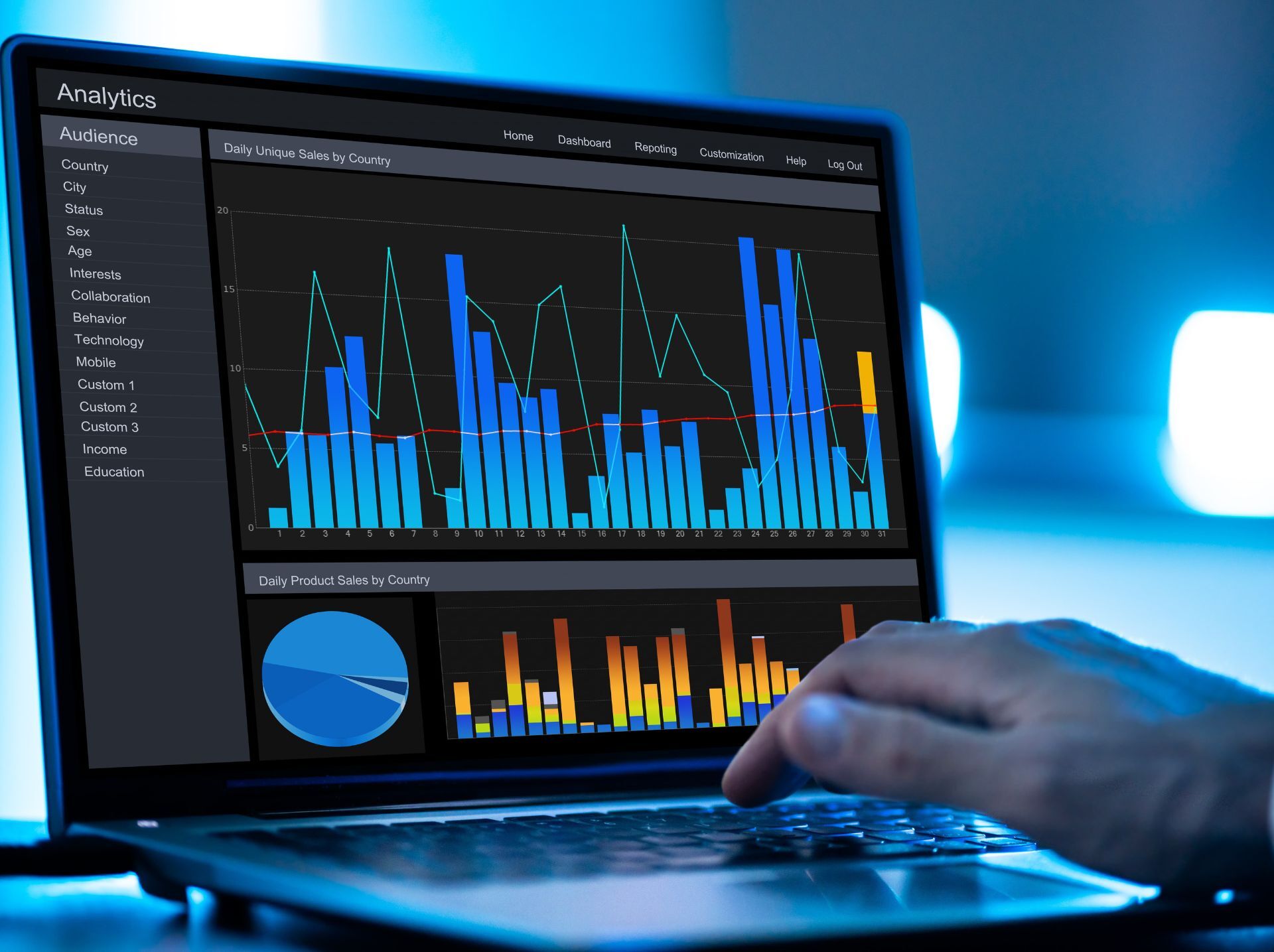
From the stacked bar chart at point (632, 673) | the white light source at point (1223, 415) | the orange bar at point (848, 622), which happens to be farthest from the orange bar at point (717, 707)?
the white light source at point (1223, 415)

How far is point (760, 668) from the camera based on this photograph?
82cm

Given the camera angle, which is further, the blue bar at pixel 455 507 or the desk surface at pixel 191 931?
the blue bar at pixel 455 507

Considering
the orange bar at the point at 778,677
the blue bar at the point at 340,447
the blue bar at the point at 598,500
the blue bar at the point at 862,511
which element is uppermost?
the blue bar at the point at 340,447

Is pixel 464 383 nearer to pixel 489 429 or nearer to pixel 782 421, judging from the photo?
pixel 489 429

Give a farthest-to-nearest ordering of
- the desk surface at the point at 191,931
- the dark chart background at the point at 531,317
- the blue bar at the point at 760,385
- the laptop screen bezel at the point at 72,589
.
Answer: the blue bar at the point at 760,385 < the dark chart background at the point at 531,317 < the laptop screen bezel at the point at 72,589 < the desk surface at the point at 191,931

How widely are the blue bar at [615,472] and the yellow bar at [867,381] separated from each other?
0.19 m

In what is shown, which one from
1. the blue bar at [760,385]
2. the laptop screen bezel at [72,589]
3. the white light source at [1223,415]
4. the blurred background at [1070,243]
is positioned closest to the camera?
the laptop screen bezel at [72,589]

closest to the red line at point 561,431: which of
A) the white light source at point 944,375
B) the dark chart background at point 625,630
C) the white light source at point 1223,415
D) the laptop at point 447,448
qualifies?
the laptop at point 447,448

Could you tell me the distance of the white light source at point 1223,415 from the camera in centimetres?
167

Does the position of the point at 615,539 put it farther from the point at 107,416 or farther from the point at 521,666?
the point at 107,416

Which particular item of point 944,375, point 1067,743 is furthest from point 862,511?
point 944,375

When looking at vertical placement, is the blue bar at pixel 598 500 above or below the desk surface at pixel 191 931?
above

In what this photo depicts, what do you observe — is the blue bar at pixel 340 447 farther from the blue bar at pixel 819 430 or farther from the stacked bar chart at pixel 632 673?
the blue bar at pixel 819 430

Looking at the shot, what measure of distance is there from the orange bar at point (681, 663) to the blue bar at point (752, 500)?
9 cm
